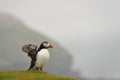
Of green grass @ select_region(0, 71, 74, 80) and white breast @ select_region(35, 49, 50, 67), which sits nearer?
green grass @ select_region(0, 71, 74, 80)

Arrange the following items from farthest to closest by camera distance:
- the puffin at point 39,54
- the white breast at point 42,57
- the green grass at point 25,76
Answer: the puffin at point 39,54, the white breast at point 42,57, the green grass at point 25,76

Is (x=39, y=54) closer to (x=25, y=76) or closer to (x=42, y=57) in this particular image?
(x=42, y=57)

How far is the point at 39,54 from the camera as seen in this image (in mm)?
36031

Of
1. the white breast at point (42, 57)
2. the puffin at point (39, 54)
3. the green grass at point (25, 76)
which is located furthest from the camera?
the puffin at point (39, 54)

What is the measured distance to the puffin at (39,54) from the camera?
118 ft

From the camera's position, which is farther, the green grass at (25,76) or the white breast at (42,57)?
the white breast at (42,57)

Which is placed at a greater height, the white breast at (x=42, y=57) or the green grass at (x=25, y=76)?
the white breast at (x=42, y=57)

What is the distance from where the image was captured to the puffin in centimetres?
3595

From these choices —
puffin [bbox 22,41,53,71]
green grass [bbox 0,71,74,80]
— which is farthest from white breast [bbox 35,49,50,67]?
green grass [bbox 0,71,74,80]

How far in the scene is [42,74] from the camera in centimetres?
3553

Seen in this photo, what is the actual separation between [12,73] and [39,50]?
10.8 ft

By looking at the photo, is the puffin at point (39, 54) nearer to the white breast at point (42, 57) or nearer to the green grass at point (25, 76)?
the white breast at point (42, 57)

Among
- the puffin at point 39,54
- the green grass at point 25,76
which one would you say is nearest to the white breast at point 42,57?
the puffin at point 39,54

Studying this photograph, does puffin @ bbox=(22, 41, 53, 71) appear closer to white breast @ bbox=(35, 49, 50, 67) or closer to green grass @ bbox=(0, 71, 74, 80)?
white breast @ bbox=(35, 49, 50, 67)
